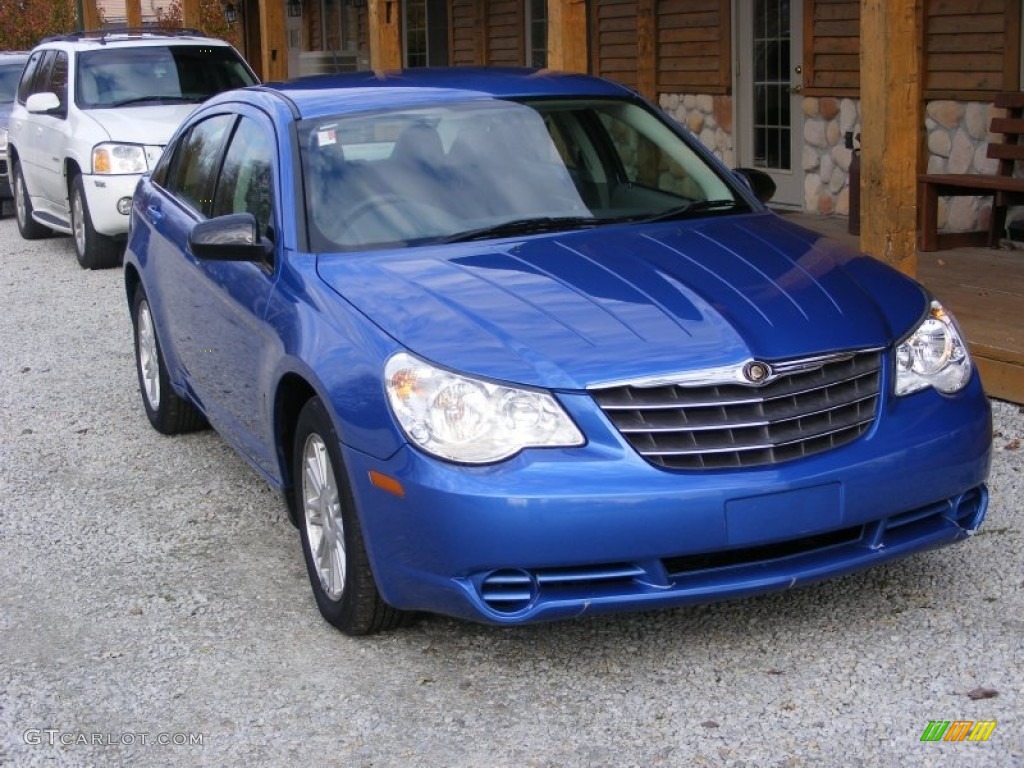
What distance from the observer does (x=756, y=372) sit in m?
4.04

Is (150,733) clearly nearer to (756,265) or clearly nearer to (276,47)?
(756,265)

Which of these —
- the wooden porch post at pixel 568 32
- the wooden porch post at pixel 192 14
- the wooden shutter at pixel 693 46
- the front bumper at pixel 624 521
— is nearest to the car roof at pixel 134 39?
the wooden shutter at pixel 693 46

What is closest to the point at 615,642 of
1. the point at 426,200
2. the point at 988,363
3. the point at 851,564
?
the point at 851,564

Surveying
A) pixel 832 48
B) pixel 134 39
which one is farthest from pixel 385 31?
pixel 832 48

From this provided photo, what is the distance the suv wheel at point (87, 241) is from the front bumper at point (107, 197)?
3.9 inches

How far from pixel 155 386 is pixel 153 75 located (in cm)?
622

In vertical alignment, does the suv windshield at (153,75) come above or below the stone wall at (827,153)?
above

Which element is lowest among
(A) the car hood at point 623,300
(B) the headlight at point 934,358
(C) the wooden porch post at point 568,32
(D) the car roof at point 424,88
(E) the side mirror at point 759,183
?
(B) the headlight at point 934,358

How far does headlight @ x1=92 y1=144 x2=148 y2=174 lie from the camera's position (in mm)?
12078

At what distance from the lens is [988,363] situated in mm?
6805

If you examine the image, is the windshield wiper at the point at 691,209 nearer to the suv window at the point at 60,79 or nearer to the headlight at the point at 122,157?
the headlight at the point at 122,157

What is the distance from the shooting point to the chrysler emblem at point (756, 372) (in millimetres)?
4027

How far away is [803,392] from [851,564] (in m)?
0.49

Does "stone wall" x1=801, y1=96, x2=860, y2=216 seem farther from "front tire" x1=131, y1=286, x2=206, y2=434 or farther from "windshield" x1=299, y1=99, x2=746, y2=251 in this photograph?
"windshield" x1=299, y1=99, x2=746, y2=251
